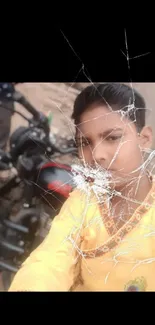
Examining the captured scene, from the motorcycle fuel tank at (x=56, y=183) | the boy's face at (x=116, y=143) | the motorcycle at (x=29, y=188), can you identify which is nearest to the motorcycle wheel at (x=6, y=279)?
the motorcycle at (x=29, y=188)

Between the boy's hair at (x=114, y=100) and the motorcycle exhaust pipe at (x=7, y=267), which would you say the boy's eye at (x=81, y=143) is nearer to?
the boy's hair at (x=114, y=100)

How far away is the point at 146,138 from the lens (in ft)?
3.97

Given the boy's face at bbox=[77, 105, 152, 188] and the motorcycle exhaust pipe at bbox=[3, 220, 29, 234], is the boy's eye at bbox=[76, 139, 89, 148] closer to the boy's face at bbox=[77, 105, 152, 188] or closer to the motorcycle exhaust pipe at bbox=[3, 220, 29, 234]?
the boy's face at bbox=[77, 105, 152, 188]

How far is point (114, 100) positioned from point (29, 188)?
43cm

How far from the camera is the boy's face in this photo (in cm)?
121

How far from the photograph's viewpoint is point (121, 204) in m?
1.23

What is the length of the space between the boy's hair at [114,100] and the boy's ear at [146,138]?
0.02m

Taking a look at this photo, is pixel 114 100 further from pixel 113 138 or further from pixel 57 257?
pixel 57 257
